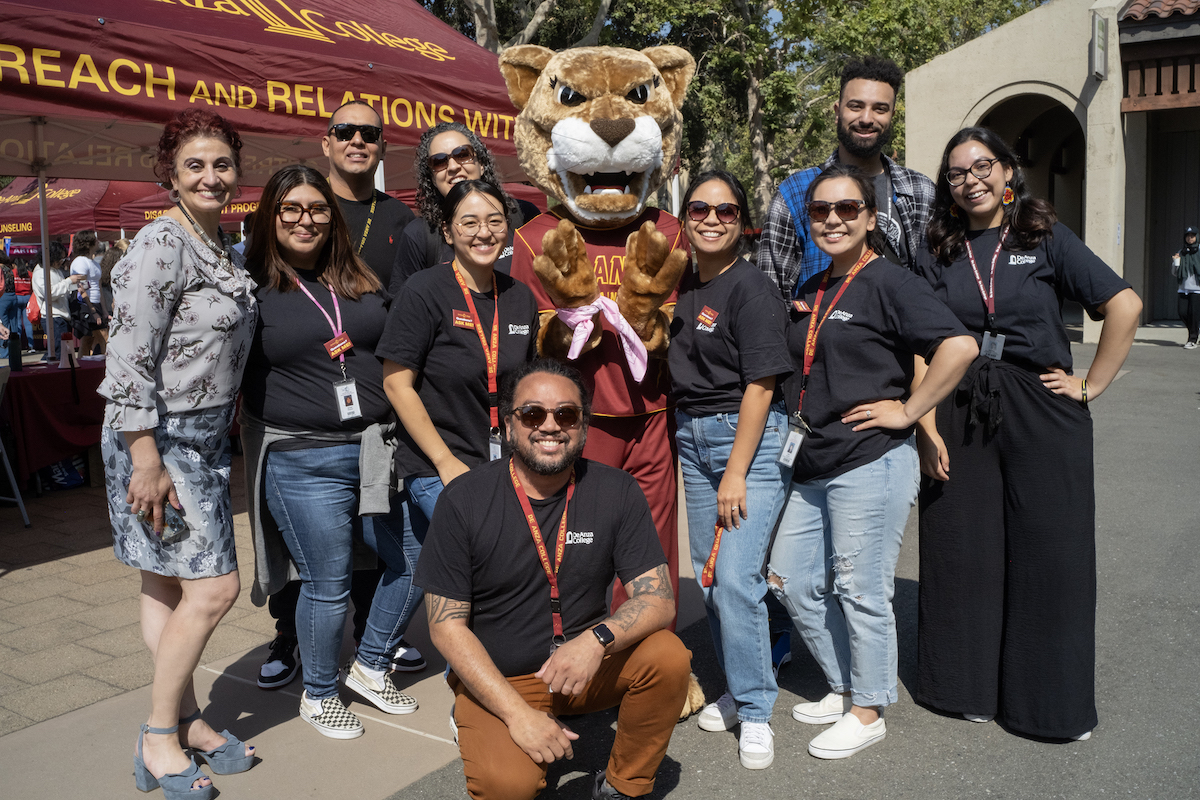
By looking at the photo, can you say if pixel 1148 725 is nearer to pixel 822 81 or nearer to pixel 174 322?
pixel 174 322

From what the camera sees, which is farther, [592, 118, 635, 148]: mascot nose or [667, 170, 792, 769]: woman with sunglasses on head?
[592, 118, 635, 148]: mascot nose

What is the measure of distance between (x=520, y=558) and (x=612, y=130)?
5.21 ft

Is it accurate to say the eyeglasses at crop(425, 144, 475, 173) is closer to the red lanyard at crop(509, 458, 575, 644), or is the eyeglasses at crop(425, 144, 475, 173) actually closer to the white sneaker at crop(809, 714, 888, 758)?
the red lanyard at crop(509, 458, 575, 644)

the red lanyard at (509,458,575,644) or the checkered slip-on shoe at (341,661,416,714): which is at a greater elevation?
the red lanyard at (509,458,575,644)

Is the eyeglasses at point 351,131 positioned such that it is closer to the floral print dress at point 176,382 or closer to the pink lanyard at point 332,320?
Result: the pink lanyard at point 332,320

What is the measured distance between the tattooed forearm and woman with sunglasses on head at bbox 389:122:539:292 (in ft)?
4.88

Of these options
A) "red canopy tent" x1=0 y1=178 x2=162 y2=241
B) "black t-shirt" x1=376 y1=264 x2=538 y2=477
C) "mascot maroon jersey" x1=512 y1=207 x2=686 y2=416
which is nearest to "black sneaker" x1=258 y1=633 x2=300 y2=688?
"black t-shirt" x1=376 y1=264 x2=538 y2=477

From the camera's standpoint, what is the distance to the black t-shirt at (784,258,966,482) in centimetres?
315

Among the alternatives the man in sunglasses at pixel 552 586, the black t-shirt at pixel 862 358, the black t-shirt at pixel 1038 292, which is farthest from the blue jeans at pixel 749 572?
the black t-shirt at pixel 1038 292

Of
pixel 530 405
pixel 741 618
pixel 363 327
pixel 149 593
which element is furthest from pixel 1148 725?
pixel 149 593

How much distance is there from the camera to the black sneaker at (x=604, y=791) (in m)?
2.86

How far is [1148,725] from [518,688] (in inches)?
87.2

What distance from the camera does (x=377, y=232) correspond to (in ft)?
13.9

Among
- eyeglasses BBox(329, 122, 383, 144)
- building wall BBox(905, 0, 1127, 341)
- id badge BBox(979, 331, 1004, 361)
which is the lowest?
id badge BBox(979, 331, 1004, 361)
